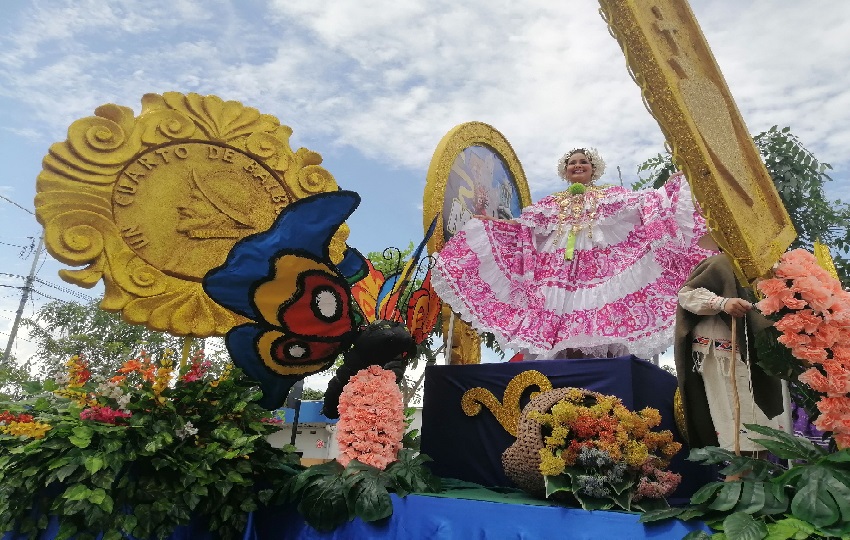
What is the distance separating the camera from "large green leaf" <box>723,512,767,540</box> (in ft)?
6.75

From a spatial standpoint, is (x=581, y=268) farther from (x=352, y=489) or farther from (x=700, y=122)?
(x=352, y=489)

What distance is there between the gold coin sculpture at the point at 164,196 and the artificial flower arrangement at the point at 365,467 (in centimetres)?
124

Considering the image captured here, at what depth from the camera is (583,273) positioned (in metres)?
4.35

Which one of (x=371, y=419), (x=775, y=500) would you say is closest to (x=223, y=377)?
(x=371, y=419)

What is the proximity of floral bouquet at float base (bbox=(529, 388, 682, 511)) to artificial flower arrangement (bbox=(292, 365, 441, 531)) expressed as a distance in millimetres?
781

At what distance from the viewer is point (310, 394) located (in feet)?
76.2

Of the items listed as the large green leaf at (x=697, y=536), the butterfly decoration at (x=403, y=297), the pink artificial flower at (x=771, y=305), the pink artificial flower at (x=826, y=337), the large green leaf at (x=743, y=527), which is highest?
the butterfly decoration at (x=403, y=297)

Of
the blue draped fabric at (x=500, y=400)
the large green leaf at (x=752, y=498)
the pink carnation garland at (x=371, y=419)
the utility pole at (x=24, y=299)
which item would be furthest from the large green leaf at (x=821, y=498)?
the utility pole at (x=24, y=299)

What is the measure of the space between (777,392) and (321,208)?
259cm

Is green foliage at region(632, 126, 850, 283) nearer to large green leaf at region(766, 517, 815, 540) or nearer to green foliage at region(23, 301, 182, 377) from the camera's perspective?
large green leaf at region(766, 517, 815, 540)

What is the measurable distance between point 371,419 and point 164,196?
2159 millimetres

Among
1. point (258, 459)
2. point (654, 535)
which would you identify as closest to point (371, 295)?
point (258, 459)

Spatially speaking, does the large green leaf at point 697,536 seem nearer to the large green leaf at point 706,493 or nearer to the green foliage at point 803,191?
the large green leaf at point 706,493

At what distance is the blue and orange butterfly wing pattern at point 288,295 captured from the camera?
3445 mm
